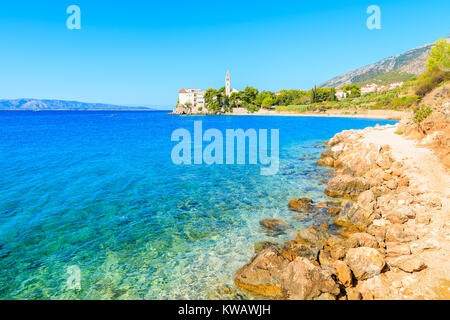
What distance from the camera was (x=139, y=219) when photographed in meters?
12.4

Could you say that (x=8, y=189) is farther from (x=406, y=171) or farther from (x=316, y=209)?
(x=406, y=171)

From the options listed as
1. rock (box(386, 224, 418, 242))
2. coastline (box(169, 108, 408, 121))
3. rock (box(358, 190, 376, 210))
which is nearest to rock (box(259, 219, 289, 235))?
rock (box(358, 190, 376, 210))

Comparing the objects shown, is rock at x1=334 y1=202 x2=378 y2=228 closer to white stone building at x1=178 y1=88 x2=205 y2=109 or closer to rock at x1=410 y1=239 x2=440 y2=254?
rock at x1=410 y1=239 x2=440 y2=254

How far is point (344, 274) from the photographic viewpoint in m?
7.36

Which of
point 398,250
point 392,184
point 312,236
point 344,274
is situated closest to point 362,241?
point 398,250

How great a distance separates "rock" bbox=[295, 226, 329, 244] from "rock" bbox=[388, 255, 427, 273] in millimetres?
2378

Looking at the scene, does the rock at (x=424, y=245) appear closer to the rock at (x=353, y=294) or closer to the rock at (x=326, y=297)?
the rock at (x=353, y=294)

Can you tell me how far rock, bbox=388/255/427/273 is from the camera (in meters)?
7.15

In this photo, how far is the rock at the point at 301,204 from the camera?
13188mm

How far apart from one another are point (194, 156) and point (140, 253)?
19718 millimetres

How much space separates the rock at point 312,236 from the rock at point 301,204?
302 cm

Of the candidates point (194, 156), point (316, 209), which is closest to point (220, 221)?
point (316, 209)
